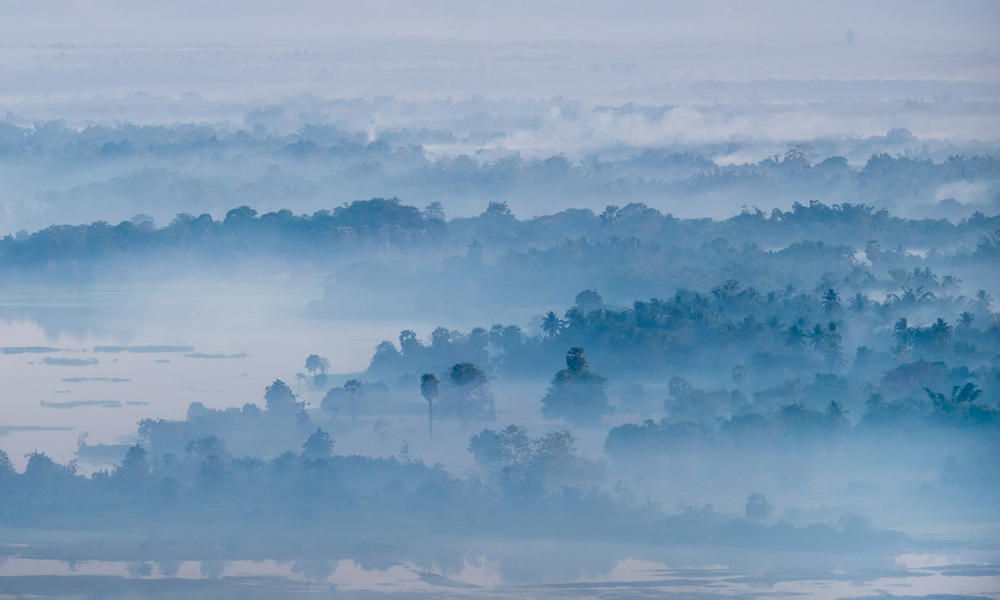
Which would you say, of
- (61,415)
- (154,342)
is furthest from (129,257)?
(61,415)

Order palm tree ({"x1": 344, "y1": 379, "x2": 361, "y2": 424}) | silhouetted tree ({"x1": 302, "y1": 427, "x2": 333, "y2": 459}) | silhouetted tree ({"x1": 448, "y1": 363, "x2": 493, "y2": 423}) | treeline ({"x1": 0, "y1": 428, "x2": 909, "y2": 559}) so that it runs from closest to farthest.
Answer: treeline ({"x1": 0, "y1": 428, "x2": 909, "y2": 559}) < silhouetted tree ({"x1": 302, "y1": 427, "x2": 333, "y2": 459}) < silhouetted tree ({"x1": 448, "y1": 363, "x2": 493, "y2": 423}) < palm tree ({"x1": 344, "y1": 379, "x2": 361, "y2": 424})

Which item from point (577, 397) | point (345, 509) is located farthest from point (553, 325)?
point (345, 509)

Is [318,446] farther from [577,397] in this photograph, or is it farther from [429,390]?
[577,397]

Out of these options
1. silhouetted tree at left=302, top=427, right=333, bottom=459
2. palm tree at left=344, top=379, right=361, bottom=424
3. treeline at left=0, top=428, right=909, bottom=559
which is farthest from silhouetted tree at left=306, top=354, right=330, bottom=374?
treeline at left=0, top=428, right=909, bottom=559

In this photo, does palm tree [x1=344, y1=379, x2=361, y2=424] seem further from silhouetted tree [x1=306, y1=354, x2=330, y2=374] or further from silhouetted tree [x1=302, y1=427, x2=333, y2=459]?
silhouetted tree [x1=306, y1=354, x2=330, y2=374]

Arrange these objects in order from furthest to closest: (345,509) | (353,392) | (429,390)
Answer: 1. (353,392)
2. (429,390)
3. (345,509)

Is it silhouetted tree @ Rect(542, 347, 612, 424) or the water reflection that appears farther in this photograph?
silhouetted tree @ Rect(542, 347, 612, 424)

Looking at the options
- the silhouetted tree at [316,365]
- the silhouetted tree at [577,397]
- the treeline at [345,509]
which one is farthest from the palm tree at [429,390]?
the silhouetted tree at [316,365]

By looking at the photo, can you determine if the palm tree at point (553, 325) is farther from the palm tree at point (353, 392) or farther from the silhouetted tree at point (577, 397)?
the palm tree at point (353, 392)

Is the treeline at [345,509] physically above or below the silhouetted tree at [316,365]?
below

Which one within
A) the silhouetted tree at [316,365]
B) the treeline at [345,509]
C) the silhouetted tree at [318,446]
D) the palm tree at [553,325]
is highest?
the palm tree at [553,325]

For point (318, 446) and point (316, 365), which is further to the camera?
point (316, 365)
